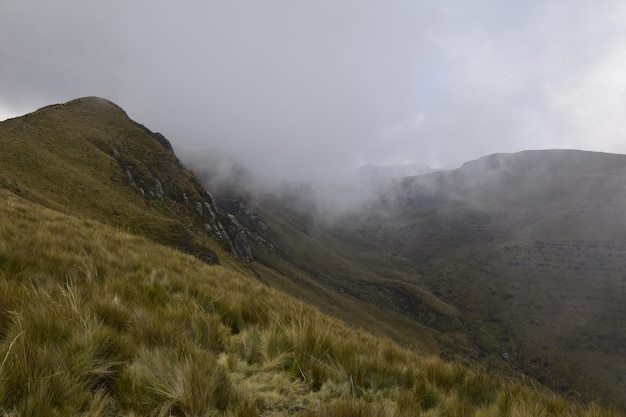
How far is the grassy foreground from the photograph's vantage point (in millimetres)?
2652

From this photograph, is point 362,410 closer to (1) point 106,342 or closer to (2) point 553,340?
(1) point 106,342

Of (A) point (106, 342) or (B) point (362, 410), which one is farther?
(A) point (106, 342)

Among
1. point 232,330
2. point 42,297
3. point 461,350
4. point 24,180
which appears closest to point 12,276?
point 42,297

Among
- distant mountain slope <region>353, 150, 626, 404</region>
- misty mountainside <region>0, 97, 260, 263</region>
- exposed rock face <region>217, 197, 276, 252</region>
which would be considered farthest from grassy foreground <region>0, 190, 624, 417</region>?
exposed rock face <region>217, 197, 276, 252</region>

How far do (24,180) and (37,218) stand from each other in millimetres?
28790

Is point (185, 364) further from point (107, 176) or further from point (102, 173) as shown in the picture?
point (102, 173)

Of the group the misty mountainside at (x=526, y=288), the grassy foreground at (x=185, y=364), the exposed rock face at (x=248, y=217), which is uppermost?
the grassy foreground at (x=185, y=364)

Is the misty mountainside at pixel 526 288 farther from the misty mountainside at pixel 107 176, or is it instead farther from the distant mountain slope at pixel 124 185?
the misty mountainside at pixel 107 176

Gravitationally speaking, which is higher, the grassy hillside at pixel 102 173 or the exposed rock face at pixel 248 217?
the grassy hillside at pixel 102 173

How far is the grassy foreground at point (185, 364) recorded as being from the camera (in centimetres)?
265

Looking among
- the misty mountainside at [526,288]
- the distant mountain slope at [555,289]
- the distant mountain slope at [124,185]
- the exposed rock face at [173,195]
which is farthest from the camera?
the misty mountainside at [526,288]

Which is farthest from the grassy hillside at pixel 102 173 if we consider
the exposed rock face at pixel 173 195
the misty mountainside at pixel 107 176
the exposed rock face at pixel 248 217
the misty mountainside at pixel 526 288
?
the exposed rock face at pixel 248 217

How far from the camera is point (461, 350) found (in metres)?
113

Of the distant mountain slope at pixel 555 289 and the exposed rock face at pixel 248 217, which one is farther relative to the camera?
the exposed rock face at pixel 248 217
